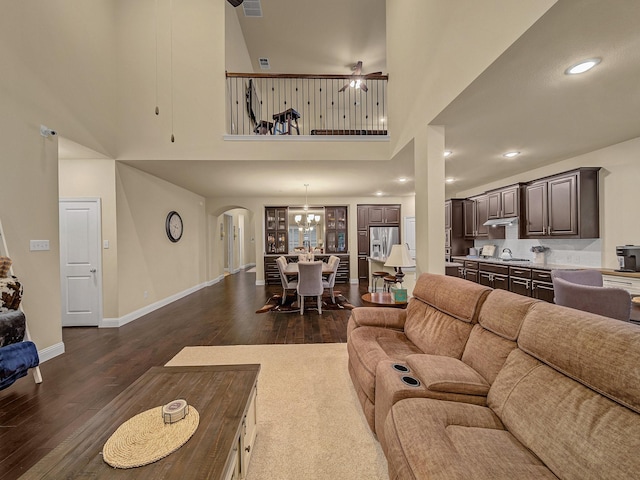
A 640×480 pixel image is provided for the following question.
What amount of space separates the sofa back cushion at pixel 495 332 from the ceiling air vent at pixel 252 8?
650 cm

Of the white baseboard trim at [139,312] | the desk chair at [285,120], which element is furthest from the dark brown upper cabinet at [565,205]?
the white baseboard trim at [139,312]

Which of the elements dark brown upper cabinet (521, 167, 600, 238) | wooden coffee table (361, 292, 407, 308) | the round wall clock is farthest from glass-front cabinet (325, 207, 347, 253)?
wooden coffee table (361, 292, 407, 308)

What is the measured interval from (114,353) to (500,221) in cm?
690

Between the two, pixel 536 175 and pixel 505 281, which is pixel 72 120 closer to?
pixel 505 281

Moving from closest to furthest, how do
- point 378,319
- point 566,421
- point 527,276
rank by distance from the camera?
point 566,421 < point 378,319 < point 527,276

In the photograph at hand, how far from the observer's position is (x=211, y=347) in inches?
132

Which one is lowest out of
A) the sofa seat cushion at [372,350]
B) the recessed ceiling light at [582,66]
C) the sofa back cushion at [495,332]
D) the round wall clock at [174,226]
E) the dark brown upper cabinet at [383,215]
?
the sofa seat cushion at [372,350]

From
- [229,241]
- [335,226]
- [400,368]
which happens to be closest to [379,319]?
[400,368]

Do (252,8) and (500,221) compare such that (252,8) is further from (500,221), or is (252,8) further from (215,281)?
(215,281)

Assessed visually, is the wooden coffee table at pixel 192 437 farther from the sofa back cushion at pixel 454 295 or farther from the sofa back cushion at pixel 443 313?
the sofa back cushion at pixel 454 295

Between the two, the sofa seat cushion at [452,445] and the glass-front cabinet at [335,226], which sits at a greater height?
the glass-front cabinet at [335,226]

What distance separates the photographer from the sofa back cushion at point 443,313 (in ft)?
6.10

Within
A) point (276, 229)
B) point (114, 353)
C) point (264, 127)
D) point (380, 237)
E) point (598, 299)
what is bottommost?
point (114, 353)

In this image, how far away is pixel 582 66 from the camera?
79.0 inches
